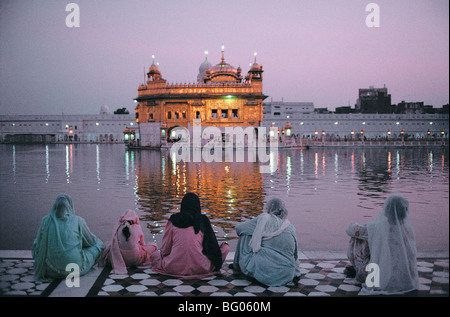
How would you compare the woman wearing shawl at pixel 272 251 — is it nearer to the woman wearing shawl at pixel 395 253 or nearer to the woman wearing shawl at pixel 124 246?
the woman wearing shawl at pixel 395 253

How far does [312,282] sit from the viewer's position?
4.66 meters

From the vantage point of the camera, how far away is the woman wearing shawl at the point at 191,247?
486cm

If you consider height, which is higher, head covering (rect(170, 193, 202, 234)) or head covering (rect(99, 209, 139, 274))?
head covering (rect(170, 193, 202, 234))

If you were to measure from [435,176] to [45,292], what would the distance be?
50.7 feet

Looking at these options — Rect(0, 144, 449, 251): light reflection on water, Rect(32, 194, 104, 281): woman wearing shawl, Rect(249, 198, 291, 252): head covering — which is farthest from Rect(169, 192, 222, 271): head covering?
Rect(0, 144, 449, 251): light reflection on water

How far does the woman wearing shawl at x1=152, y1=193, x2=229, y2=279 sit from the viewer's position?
486 cm

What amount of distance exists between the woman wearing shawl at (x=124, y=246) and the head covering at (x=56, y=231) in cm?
52

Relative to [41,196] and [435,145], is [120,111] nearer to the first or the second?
[435,145]

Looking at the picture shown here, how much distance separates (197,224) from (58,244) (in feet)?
4.91

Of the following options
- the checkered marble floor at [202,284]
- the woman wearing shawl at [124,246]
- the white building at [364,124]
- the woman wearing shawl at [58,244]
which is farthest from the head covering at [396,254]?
the white building at [364,124]

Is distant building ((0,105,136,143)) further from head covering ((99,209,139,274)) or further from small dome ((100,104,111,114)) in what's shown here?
head covering ((99,209,139,274))

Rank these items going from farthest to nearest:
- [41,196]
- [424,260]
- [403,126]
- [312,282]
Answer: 1. [403,126]
2. [41,196]
3. [424,260]
4. [312,282]

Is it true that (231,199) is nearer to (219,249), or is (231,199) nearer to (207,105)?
(219,249)
